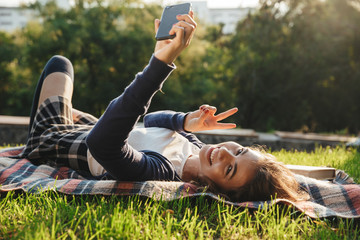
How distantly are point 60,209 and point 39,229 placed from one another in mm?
238

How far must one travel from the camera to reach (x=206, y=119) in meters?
2.22

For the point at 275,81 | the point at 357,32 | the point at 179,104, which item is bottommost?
the point at 179,104

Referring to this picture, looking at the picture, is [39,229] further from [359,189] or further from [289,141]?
[289,141]

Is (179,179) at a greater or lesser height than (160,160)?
lesser

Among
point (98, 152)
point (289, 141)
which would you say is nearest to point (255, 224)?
point (98, 152)

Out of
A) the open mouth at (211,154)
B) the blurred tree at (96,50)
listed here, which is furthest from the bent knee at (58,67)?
the blurred tree at (96,50)

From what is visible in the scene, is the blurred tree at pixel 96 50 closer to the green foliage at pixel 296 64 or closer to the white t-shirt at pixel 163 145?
the green foliage at pixel 296 64

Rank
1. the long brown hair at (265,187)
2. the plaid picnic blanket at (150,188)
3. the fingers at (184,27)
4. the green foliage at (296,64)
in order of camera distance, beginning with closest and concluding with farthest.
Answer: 1. the fingers at (184,27)
2. the plaid picnic blanket at (150,188)
3. the long brown hair at (265,187)
4. the green foliage at (296,64)

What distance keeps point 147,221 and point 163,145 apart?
2.81 feet

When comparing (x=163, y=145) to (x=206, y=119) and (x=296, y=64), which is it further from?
(x=296, y=64)

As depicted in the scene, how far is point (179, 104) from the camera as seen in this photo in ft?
47.7

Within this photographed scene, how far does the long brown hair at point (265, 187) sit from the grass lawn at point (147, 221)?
0.18 m

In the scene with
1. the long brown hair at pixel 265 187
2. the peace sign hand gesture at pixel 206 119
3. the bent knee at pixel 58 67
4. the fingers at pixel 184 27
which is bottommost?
the long brown hair at pixel 265 187

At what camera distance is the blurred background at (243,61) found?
36.1ft
